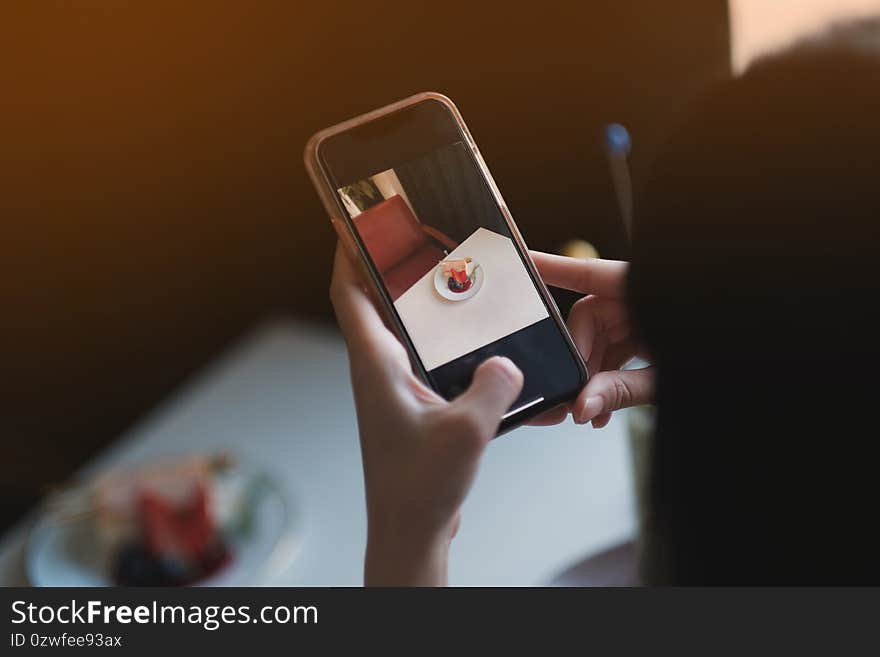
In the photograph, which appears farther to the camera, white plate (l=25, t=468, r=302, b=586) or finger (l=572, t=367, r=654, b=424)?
white plate (l=25, t=468, r=302, b=586)

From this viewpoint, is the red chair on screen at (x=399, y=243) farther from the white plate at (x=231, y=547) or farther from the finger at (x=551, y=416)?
the white plate at (x=231, y=547)

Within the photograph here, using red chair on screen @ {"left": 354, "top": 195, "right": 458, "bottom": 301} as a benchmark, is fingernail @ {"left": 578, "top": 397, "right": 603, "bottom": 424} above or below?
below

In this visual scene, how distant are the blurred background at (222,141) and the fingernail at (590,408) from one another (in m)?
0.05

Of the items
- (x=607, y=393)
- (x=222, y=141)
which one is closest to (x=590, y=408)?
(x=607, y=393)

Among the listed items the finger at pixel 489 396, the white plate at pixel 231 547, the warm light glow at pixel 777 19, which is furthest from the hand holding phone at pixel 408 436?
the white plate at pixel 231 547

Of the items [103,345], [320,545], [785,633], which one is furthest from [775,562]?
[103,345]

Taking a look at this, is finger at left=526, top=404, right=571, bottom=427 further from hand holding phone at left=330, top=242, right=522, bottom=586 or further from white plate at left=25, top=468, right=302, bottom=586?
white plate at left=25, top=468, right=302, bottom=586

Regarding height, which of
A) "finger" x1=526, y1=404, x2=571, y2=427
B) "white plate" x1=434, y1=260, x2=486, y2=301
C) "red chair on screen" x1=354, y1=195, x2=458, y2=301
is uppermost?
"red chair on screen" x1=354, y1=195, x2=458, y2=301

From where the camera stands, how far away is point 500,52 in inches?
19.0

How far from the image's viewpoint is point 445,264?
0.29 meters

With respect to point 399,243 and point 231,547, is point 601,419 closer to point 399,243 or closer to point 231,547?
point 399,243

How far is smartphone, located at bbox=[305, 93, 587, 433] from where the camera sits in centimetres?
29

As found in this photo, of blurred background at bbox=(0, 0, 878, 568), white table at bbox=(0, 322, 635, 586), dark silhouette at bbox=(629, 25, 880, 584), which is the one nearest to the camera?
dark silhouette at bbox=(629, 25, 880, 584)

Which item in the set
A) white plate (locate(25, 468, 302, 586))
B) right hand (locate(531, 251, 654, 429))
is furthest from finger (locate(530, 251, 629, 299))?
white plate (locate(25, 468, 302, 586))
